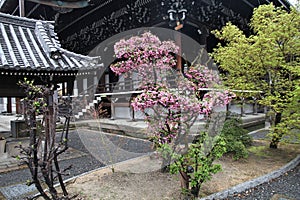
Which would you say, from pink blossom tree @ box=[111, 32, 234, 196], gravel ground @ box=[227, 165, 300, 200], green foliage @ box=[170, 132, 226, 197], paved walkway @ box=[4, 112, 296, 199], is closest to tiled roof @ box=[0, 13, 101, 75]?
pink blossom tree @ box=[111, 32, 234, 196]

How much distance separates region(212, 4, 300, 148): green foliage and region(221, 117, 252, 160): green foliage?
0.81 meters

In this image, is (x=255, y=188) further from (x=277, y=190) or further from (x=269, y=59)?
(x=269, y=59)

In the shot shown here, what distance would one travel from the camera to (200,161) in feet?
10.6

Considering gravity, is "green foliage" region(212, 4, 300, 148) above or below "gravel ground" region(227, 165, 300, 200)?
above

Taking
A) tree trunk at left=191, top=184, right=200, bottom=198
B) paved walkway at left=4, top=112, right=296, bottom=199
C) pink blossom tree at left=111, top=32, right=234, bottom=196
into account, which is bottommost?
paved walkway at left=4, top=112, right=296, bottom=199

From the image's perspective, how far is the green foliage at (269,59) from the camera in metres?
5.09

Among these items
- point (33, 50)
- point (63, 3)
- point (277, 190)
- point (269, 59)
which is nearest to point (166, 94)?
point (63, 3)

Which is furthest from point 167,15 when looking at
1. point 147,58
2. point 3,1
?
point 3,1

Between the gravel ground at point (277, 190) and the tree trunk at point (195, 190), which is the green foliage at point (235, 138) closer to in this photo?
the gravel ground at point (277, 190)

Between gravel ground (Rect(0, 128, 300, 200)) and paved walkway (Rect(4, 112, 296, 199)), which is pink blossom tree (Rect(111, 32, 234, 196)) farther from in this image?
paved walkway (Rect(4, 112, 296, 199))

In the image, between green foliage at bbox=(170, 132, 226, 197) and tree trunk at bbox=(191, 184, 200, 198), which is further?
tree trunk at bbox=(191, 184, 200, 198)

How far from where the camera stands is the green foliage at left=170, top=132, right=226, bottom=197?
10.5ft

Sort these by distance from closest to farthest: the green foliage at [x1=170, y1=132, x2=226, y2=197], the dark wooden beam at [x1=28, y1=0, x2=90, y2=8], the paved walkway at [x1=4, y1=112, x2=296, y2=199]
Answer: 1. the dark wooden beam at [x1=28, y1=0, x2=90, y2=8]
2. the green foliage at [x1=170, y1=132, x2=226, y2=197]
3. the paved walkway at [x1=4, y1=112, x2=296, y2=199]

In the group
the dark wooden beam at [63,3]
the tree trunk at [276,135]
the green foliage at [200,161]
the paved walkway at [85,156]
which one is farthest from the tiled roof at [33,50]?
the tree trunk at [276,135]
